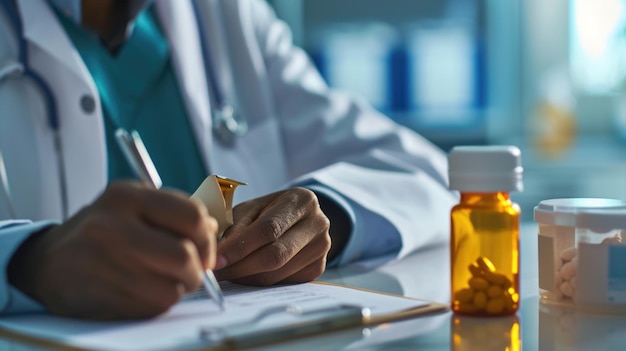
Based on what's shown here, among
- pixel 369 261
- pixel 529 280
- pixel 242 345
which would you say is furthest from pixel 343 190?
pixel 242 345

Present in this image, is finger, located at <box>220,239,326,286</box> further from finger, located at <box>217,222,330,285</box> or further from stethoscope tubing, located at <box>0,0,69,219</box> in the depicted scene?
stethoscope tubing, located at <box>0,0,69,219</box>

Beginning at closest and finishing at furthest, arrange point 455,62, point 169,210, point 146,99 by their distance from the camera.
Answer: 1. point 169,210
2. point 146,99
3. point 455,62

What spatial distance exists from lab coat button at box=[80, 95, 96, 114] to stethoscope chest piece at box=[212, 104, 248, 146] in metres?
0.24

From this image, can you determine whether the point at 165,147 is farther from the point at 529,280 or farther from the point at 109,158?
the point at 529,280

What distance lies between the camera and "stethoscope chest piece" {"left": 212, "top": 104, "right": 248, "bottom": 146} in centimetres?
147

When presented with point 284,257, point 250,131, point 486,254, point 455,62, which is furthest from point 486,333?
point 455,62

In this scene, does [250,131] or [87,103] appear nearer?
[87,103]

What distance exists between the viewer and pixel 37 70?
1.28 metres

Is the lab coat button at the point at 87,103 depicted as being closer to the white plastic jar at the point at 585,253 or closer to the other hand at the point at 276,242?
the other hand at the point at 276,242

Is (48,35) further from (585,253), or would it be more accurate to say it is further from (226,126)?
(585,253)

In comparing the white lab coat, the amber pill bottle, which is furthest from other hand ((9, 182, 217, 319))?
the white lab coat

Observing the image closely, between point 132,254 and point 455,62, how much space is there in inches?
101

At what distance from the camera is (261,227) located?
82cm

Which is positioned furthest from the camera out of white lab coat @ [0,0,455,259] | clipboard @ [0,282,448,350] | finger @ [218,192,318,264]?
white lab coat @ [0,0,455,259]
